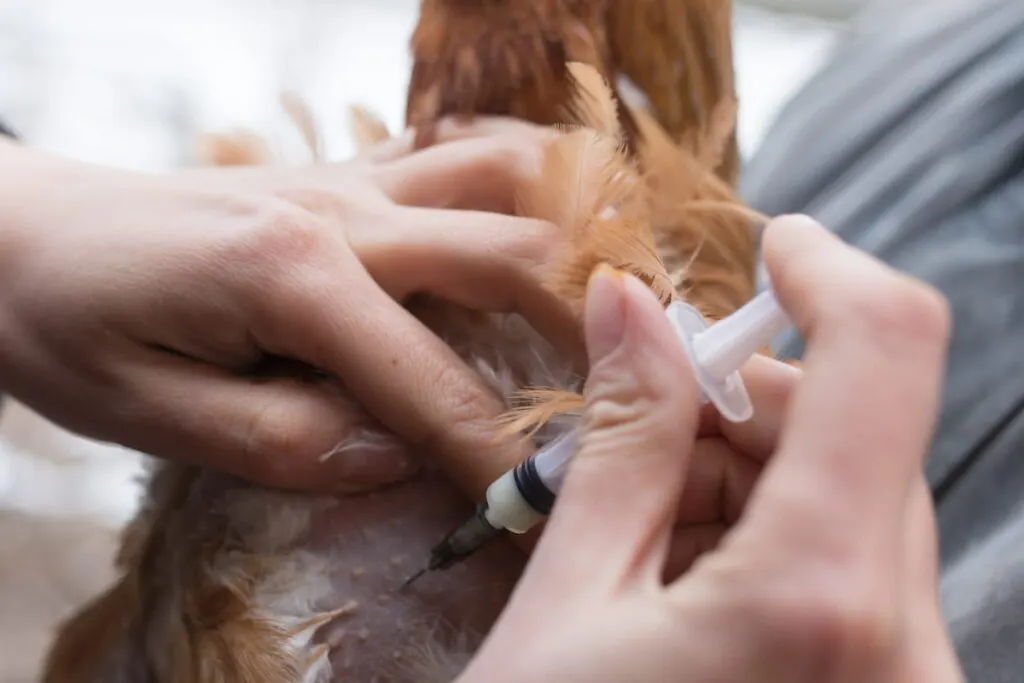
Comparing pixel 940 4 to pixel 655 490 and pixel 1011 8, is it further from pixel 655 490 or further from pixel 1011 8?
pixel 655 490

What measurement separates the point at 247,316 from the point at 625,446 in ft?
0.85

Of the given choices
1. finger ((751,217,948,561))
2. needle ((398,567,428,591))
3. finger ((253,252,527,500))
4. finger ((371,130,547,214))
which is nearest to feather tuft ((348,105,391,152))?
finger ((371,130,547,214))

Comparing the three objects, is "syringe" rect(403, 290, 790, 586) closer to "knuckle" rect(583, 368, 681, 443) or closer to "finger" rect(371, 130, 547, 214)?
"knuckle" rect(583, 368, 681, 443)

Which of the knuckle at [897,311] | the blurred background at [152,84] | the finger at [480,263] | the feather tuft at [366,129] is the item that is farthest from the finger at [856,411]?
the blurred background at [152,84]

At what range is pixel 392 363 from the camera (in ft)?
1.67

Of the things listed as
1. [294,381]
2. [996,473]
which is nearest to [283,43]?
[294,381]

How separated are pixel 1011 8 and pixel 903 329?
83 centimetres

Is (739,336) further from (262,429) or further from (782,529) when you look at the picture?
(262,429)

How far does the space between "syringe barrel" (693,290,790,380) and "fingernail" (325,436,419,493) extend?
0.21m

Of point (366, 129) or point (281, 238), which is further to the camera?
point (366, 129)

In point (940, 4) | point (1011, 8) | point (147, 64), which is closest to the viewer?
point (1011, 8)

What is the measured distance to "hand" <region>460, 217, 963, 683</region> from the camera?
310mm

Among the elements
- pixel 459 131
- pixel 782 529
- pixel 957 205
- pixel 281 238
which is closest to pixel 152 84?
pixel 459 131

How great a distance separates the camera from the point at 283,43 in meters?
1.53
